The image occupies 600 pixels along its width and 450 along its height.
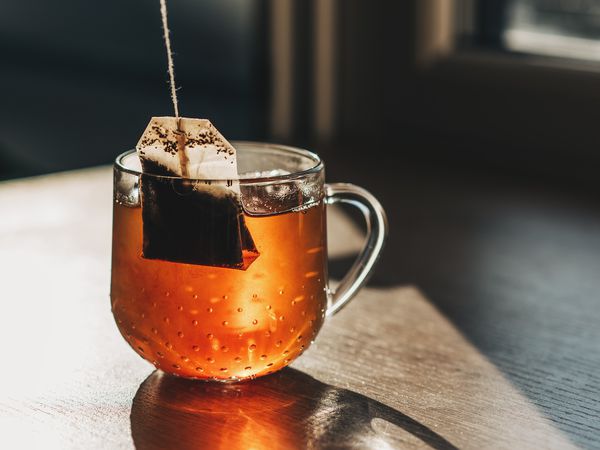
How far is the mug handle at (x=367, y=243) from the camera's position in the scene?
24.7 inches

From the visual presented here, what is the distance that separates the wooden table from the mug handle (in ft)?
0.18

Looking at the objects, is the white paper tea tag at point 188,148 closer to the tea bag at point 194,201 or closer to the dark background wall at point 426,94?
the tea bag at point 194,201

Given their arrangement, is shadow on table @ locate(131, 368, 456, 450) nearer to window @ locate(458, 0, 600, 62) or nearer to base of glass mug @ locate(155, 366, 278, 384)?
base of glass mug @ locate(155, 366, 278, 384)

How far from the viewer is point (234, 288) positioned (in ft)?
1.80

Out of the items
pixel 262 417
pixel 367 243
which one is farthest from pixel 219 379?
pixel 367 243

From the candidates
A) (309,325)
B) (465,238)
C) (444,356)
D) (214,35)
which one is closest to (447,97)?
(465,238)

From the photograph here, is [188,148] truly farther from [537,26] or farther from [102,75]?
[102,75]

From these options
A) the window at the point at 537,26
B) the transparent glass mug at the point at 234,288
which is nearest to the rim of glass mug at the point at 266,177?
the transparent glass mug at the point at 234,288

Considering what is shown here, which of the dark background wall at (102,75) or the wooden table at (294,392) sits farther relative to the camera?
the dark background wall at (102,75)

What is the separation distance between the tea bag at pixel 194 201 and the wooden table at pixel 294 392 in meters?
0.10

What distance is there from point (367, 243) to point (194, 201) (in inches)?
6.3

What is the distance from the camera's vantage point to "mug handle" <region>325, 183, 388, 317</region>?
628mm

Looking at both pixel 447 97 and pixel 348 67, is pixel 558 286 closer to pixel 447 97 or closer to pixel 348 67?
pixel 447 97

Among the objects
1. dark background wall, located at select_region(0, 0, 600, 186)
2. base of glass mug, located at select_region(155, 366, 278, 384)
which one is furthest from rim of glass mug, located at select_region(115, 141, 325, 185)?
dark background wall, located at select_region(0, 0, 600, 186)
